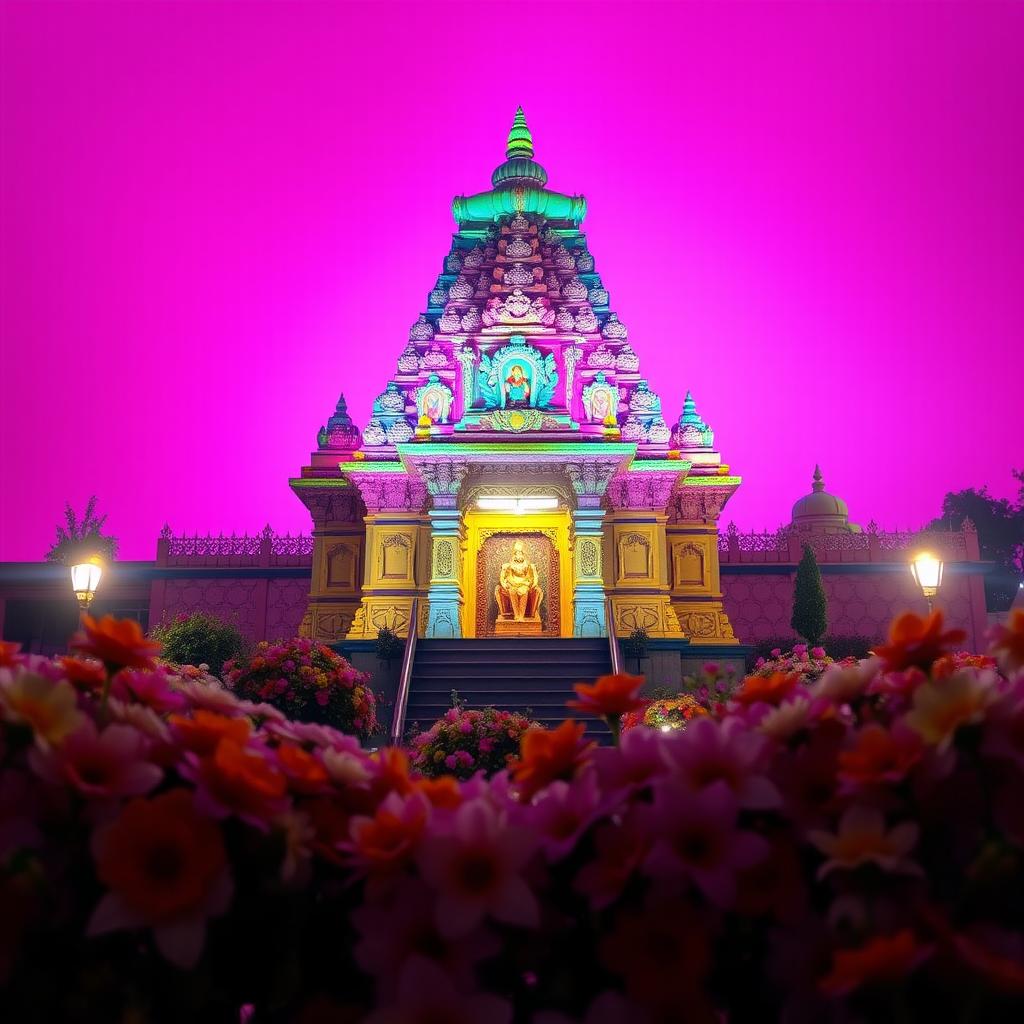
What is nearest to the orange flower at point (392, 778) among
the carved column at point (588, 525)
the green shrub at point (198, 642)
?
the green shrub at point (198, 642)

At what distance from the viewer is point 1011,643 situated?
4.98 feet

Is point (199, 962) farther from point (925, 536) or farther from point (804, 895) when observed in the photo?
point (925, 536)

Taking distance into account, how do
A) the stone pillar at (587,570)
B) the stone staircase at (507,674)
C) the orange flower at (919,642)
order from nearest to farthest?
the orange flower at (919,642) < the stone staircase at (507,674) < the stone pillar at (587,570)

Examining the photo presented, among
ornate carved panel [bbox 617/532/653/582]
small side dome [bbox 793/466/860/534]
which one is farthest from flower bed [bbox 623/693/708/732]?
small side dome [bbox 793/466/860/534]

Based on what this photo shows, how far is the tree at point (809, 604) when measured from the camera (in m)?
21.2

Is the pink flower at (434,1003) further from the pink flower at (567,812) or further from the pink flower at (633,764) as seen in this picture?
the pink flower at (633,764)

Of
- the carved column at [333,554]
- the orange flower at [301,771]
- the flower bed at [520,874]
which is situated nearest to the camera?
the flower bed at [520,874]

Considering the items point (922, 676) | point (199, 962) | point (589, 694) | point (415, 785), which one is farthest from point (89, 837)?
point (922, 676)

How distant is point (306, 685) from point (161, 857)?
326 inches

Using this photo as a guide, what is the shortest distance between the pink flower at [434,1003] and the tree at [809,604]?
21.1 metres

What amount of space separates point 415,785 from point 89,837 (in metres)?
0.53

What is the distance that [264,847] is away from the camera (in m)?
1.34

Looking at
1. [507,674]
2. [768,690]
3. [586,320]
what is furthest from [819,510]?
[768,690]

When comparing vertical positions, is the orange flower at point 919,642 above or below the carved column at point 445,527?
below
